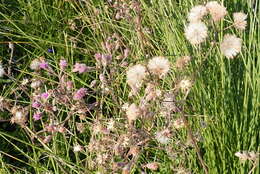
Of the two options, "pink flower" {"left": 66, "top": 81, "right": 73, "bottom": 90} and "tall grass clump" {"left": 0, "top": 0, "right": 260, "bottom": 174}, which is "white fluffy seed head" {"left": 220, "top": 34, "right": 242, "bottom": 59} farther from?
"pink flower" {"left": 66, "top": 81, "right": 73, "bottom": 90}

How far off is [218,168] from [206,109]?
0.20m

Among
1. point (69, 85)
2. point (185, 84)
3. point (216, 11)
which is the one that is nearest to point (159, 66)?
point (185, 84)

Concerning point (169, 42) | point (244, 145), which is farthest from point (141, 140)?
point (169, 42)

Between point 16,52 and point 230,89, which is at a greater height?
point 16,52

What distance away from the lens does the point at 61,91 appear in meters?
1.44

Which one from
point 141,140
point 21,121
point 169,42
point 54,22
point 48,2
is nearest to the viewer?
point 141,140

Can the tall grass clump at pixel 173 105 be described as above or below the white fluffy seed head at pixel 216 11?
below

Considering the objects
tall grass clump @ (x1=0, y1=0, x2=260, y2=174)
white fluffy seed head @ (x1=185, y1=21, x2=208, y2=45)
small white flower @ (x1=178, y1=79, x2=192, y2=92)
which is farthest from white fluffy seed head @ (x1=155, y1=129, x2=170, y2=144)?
white fluffy seed head @ (x1=185, y1=21, x2=208, y2=45)

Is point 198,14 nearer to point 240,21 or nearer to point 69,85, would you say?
point 240,21

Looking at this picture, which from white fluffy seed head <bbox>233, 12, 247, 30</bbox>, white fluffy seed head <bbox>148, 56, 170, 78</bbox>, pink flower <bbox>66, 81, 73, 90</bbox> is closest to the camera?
white fluffy seed head <bbox>148, 56, 170, 78</bbox>

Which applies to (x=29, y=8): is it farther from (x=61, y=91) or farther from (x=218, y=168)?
(x=218, y=168)

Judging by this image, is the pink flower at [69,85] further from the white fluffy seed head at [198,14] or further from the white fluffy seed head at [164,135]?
the white fluffy seed head at [198,14]

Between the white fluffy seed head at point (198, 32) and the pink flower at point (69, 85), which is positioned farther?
the pink flower at point (69, 85)

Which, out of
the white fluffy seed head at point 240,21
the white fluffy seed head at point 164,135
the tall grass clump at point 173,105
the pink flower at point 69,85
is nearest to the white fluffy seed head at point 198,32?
the tall grass clump at point 173,105
